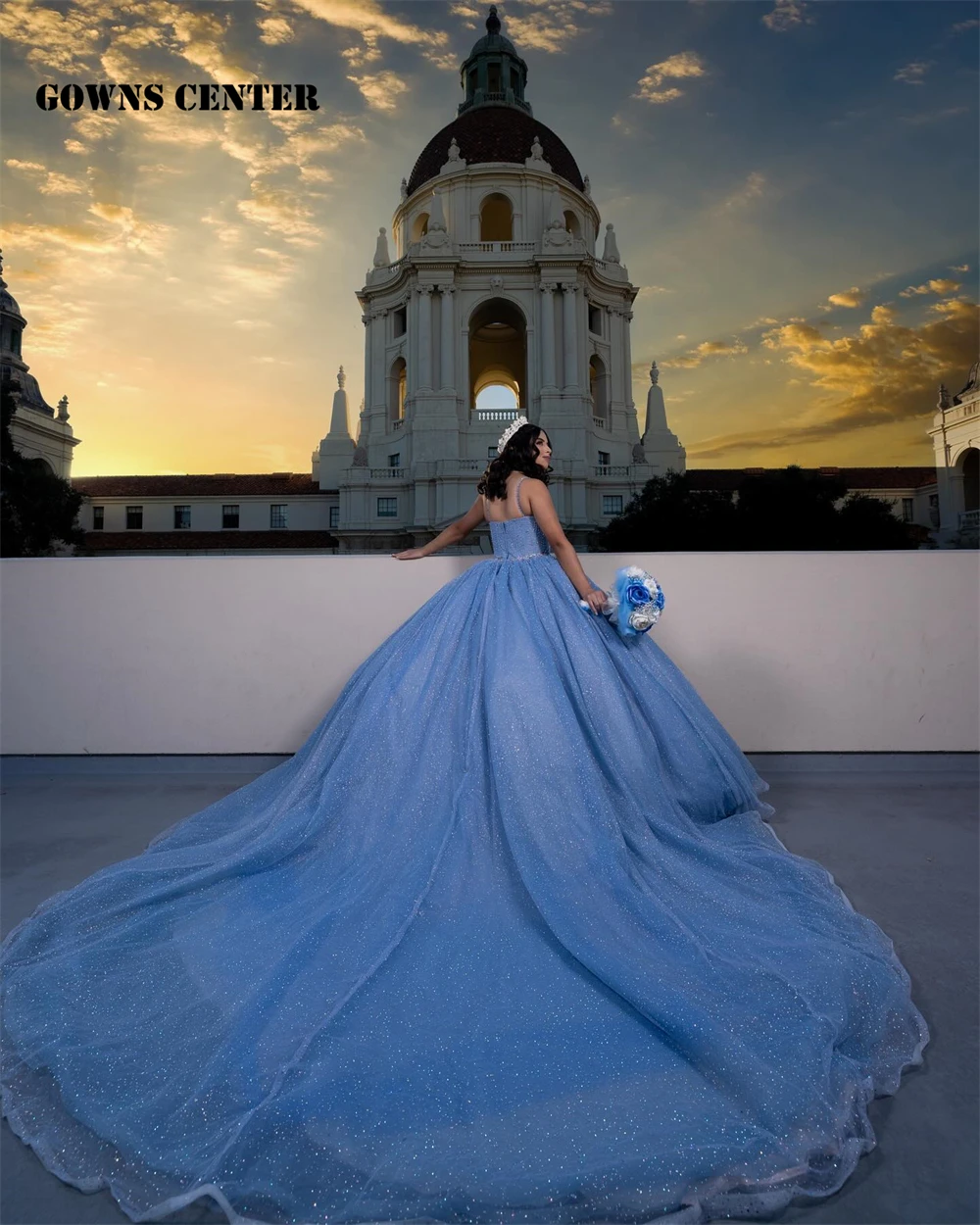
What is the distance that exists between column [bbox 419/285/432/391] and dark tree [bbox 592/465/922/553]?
625 cm

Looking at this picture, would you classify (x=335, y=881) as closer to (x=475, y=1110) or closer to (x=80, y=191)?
(x=475, y=1110)

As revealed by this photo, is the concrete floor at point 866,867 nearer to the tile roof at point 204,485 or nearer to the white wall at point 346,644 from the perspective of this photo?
the white wall at point 346,644

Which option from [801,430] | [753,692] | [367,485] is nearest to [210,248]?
[367,485]

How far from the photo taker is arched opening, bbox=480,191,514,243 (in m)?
21.8

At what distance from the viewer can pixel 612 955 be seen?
1.20m

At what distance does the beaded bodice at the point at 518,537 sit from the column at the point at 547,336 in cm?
1886

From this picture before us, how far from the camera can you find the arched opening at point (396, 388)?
20859 mm

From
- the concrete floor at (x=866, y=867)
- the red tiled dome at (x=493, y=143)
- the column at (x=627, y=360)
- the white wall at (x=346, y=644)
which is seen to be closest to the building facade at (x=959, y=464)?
the column at (x=627, y=360)

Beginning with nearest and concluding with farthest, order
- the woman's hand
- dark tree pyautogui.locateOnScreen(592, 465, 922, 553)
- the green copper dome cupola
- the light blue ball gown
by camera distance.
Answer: the light blue ball gown < the woman's hand < dark tree pyautogui.locateOnScreen(592, 465, 922, 553) < the green copper dome cupola

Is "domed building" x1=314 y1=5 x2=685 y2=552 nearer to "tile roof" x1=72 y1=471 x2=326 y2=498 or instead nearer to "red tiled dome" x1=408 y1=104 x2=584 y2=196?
"red tiled dome" x1=408 y1=104 x2=584 y2=196

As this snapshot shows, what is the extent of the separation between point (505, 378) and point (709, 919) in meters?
21.9

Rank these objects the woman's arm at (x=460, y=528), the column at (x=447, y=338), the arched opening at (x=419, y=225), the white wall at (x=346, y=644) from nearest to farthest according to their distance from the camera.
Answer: the woman's arm at (x=460, y=528)
the white wall at (x=346, y=644)
the column at (x=447, y=338)
the arched opening at (x=419, y=225)

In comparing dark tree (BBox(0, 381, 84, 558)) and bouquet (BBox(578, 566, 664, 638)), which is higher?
dark tree (BBox(0, 381, 84, 558))

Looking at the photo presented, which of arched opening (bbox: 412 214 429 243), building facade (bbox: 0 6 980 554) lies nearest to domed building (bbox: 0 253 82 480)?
building facade (bbox: 0 6 980 554)
